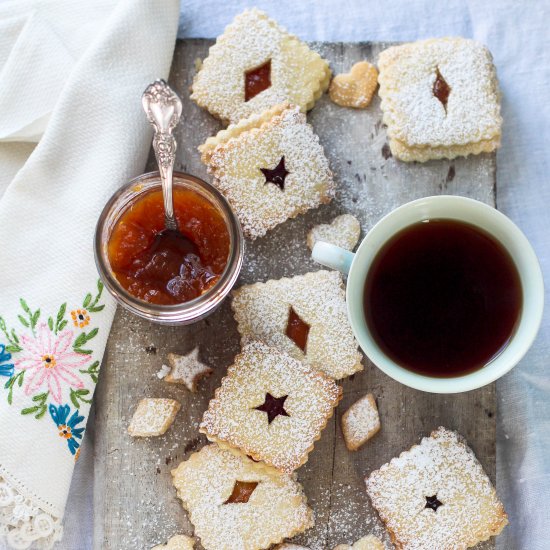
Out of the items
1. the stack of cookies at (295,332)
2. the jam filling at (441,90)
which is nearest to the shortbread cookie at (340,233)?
the stack of cookies at (295,332)

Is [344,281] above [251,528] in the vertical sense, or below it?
above

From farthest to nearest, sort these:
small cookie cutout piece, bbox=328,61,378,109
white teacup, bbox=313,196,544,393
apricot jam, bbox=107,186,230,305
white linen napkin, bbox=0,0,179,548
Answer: small cookie cutout piece, bbox=328,61,378,109 < white linen napkin, bbox=0,0,179,548 < apricot jam, bbox=107,186,230,305 < white teacup, bbox=313,196,544,393

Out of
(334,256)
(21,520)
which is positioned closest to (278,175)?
(334,256)

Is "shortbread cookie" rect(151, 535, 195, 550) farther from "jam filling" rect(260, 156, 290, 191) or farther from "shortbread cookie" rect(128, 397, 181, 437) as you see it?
"jam filling" rect(260, 156, 290, 191)

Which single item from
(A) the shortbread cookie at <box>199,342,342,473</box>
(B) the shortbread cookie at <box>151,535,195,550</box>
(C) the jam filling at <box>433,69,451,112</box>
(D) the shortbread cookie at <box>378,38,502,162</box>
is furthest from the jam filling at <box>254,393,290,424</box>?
(C) the jam filling at <box>433,69,451,112</box>

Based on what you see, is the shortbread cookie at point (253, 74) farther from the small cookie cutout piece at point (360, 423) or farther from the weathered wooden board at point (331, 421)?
the small cookie cutout piece at point (360, 423)

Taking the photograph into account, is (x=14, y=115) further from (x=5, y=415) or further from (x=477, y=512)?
(x=477, y=512)

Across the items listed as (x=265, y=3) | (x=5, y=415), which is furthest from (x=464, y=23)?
(x=5, y=415)

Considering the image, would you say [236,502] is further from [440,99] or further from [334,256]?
[440,99]
